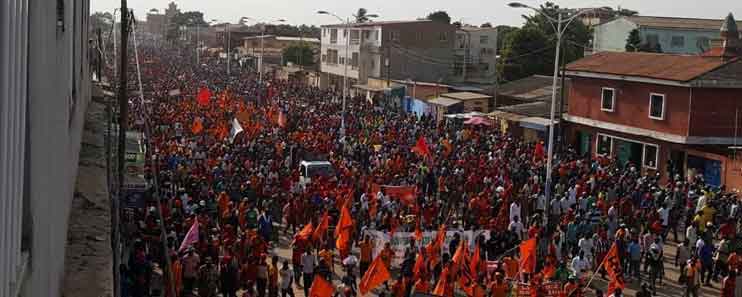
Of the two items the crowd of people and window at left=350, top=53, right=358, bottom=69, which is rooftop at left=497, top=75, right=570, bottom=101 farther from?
window at left=350, top=53, right=358, bottom=69

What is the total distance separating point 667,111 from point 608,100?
3.50 m

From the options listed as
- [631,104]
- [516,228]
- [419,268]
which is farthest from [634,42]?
[419,268]

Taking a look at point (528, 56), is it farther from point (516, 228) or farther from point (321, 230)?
point (321, 230)

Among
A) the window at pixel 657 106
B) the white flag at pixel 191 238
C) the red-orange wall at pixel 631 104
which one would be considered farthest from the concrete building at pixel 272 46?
the white flag at pixel 191 238

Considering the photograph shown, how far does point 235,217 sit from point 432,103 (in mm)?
29956

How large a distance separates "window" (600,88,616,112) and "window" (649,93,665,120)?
215 centimetres

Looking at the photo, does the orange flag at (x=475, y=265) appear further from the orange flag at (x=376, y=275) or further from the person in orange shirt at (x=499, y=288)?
the orange flag at (x=376, y=275)

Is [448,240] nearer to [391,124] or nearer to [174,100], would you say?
[391,124]

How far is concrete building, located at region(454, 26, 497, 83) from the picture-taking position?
71.2m

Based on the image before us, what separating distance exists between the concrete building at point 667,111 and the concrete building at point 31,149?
23.2 metres

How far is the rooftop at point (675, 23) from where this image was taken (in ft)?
213

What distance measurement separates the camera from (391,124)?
128 feet

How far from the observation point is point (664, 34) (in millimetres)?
65062

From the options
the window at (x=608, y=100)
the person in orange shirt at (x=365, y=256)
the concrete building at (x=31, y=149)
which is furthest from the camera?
the window at (x=608, y=100)
